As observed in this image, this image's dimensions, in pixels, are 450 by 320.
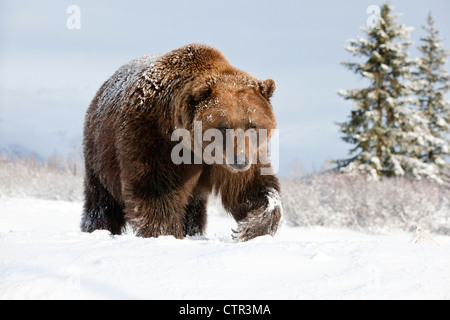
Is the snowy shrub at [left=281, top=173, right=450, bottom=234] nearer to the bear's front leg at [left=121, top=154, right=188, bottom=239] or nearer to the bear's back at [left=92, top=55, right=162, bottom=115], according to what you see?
the bear's back at [left=92, top=55, right=162, bottom=115]

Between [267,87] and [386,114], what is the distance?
17.5 metres

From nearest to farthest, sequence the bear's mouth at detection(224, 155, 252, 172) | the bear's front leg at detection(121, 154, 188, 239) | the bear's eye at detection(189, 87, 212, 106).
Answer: the bear's mouth at detection(224, 155, 252, 172) < the bear's eye at detection(189, 87, 212, 106) < the bear's front leg at detection(121, 154, 188, 239)

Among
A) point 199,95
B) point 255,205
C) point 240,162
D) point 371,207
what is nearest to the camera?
point 240,162

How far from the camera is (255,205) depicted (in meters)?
4.76

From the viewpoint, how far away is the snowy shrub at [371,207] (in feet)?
51.4

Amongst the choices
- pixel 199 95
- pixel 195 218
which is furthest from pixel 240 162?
pixel 195 218

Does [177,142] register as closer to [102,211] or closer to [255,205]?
[255,205]

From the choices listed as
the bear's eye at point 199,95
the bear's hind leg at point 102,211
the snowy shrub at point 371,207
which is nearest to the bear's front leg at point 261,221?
the bear's eye at point 199,95

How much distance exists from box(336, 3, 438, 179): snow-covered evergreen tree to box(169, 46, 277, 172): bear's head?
16108mm

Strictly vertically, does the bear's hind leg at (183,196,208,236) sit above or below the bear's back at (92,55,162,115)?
below

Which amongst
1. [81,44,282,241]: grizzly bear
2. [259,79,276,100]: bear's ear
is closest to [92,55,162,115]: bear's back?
[81,44,282,241]: grizzly bear

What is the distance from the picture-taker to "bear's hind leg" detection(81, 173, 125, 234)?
5.88 meters

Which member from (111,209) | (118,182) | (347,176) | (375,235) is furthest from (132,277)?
(347,176)
